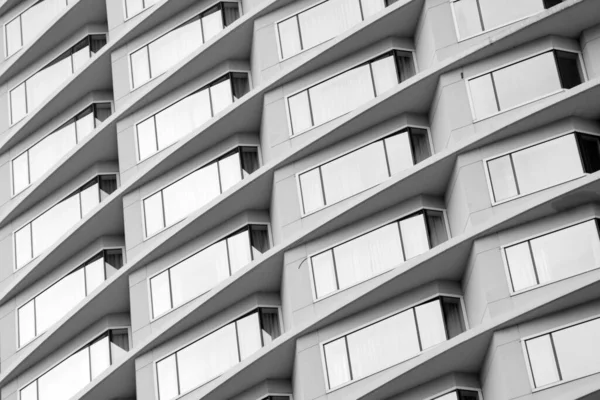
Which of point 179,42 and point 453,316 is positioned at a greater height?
point 179,42

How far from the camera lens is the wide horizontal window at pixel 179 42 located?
53.5 m

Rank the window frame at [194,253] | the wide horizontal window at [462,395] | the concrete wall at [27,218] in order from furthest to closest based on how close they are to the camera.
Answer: the concrete wall at [27,218] → the window frame at [194,253] → the wide horizontal window at [462,395]

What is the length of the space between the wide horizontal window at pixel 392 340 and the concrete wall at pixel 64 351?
10.3m

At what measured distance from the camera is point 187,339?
158 ft

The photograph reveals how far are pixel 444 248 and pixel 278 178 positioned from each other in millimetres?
7326

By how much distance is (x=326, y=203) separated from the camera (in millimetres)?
46594

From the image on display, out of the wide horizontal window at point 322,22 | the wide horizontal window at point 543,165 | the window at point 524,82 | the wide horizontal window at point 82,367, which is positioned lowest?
the wide horizontal window at point 82,367

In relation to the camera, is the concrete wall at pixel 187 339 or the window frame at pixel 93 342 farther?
the window frame at pixel 93 342

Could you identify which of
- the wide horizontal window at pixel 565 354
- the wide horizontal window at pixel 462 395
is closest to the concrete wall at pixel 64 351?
the wide horizontal window at pixel 462 395

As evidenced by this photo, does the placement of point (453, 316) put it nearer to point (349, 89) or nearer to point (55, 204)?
point (349, 89)

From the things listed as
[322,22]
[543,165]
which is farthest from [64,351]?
[543,165]

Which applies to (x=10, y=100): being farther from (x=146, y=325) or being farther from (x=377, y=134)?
(x=377, y=134)

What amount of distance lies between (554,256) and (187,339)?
13.0 m

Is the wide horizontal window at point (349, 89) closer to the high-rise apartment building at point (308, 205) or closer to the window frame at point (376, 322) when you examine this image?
the high-rise apartment building at point (308, 205)
